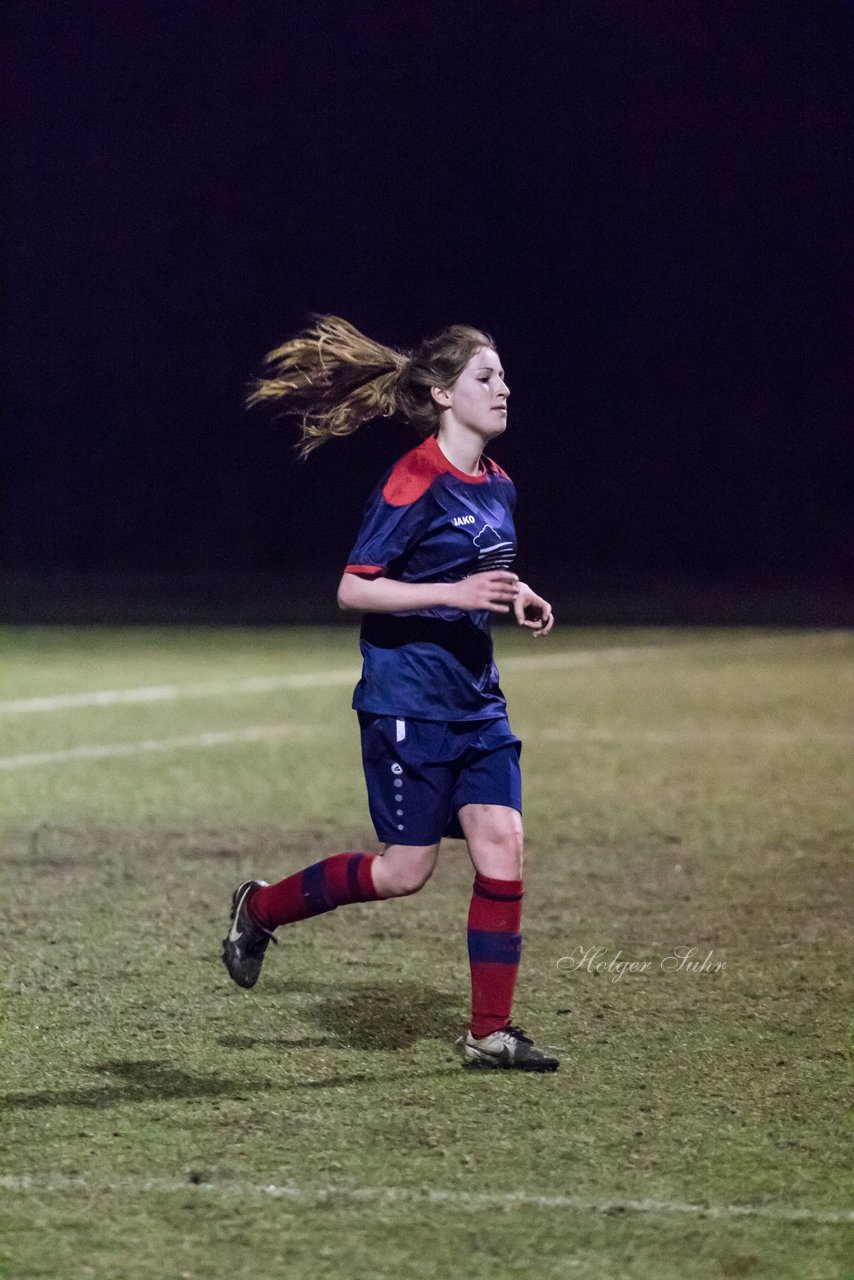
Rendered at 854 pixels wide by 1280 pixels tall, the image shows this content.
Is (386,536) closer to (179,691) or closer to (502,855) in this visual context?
(502,855)

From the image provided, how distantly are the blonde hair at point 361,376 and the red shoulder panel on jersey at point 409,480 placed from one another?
0.17m

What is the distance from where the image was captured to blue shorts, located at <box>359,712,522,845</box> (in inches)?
193

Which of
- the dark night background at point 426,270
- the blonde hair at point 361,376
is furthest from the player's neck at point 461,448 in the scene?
the dark night background at point 426,270

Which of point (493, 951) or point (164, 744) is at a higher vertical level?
point (493, 951)

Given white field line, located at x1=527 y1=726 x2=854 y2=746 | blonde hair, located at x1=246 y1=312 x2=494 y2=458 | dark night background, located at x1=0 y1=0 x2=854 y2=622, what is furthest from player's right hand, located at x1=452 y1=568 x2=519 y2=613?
dark night background, located at x1=0 y1=0 x2=854 y2=622

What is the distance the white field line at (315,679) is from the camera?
13195mm

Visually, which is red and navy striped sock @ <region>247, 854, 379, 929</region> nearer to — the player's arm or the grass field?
the grass field

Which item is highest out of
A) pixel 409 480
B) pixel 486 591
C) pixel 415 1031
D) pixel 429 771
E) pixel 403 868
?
pixel 409 480

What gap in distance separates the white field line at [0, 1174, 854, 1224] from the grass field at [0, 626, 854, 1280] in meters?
0.01

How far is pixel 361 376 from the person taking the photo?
5.30 metres

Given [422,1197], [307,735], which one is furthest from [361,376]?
Result: [307,735]

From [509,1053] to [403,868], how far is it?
0.56m

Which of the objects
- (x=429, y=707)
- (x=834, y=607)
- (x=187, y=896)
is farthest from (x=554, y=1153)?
(x=834, y=607)

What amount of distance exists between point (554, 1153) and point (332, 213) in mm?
25233
